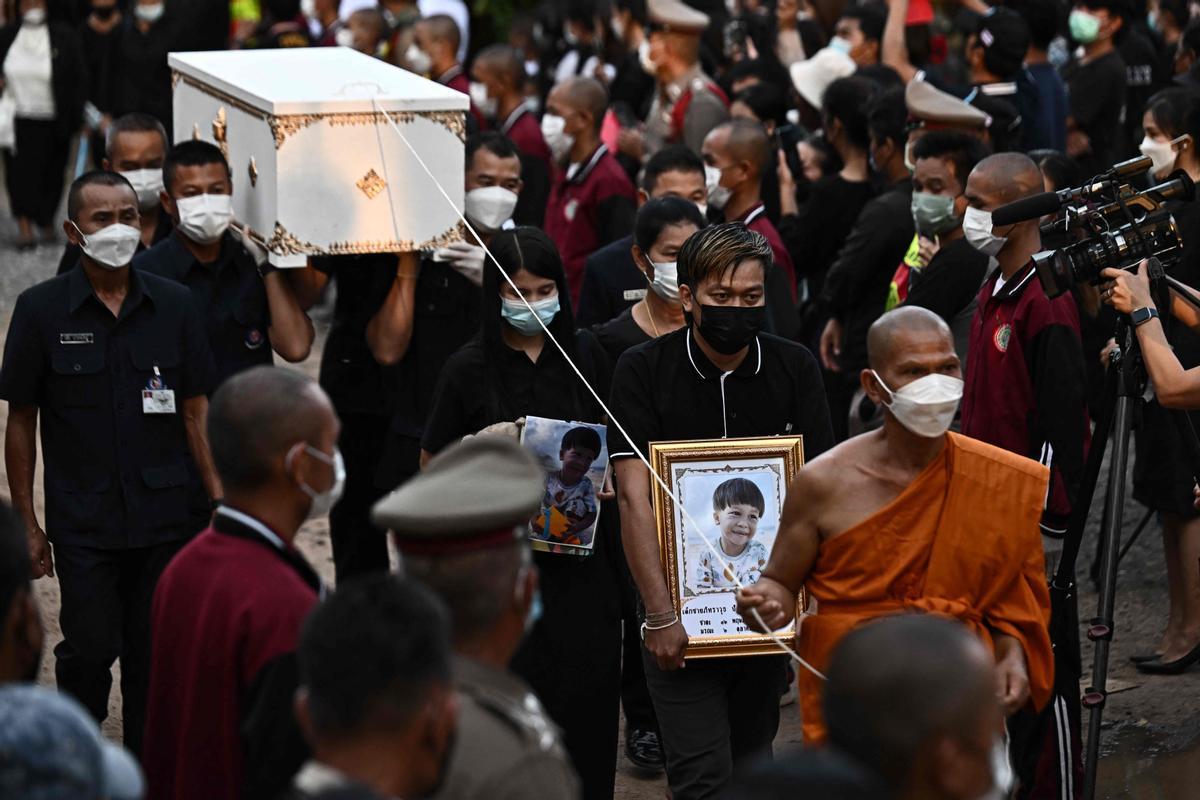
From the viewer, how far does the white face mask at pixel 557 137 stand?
32.4ft

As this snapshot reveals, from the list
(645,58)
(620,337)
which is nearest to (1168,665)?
(620,337)

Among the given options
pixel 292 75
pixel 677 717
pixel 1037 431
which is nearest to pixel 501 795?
pixel 677 717

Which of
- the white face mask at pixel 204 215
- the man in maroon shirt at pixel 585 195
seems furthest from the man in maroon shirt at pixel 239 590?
the man in maroon shirt at pixel 585 195

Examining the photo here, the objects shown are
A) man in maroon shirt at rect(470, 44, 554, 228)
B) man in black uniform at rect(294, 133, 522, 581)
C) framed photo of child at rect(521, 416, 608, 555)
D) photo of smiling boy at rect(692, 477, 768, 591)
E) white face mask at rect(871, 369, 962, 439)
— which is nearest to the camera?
white face mask at rect(871, 369, 962, 439)

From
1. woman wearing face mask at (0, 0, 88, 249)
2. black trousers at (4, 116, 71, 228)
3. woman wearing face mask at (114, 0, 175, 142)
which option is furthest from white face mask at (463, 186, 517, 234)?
black trousers at (4, 116, 71, 228)

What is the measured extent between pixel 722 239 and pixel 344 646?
261cm

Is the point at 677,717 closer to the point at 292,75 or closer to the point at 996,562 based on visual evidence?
the point at 996,562

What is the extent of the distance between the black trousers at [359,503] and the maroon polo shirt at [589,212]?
6.41 ft

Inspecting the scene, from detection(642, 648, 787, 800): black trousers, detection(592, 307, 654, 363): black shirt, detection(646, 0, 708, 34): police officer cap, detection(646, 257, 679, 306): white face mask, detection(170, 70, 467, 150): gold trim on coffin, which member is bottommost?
detection(642, 648, 787, 800): black trousers

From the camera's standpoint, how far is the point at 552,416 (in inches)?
209

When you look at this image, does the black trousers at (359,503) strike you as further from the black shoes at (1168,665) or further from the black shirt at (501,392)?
the black shoes at (1168,665)

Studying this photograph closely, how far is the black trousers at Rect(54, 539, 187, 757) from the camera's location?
18.1 ft

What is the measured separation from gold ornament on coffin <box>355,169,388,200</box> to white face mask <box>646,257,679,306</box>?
99cm

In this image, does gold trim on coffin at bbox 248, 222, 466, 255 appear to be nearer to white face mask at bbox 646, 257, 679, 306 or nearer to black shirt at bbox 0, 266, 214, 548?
black shirt at bbox 0, 266, 214, 548
